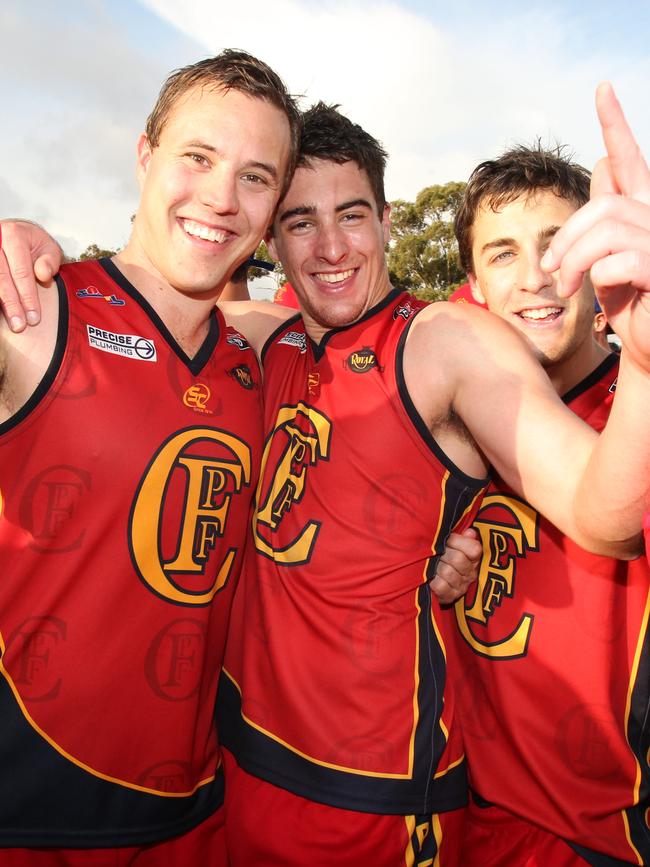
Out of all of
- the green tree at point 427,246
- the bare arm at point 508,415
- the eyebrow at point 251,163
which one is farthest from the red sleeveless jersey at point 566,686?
the green tree at point 427,246

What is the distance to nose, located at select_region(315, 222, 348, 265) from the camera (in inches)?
115

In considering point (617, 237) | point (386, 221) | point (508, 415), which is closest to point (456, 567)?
point (508, 415)

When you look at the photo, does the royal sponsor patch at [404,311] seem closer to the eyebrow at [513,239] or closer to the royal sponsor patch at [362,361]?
the royal sponsor patch at [362,361]

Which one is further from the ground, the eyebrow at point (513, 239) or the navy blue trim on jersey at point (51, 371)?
the eyebrow at point (513, 239)

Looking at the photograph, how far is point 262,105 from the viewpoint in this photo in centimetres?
261

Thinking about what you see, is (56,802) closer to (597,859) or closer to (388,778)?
(388,778)

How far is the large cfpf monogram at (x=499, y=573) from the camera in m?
2.45

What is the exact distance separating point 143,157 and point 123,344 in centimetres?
100

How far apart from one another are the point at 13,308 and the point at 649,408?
5.81ft

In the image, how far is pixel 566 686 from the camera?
2340mm

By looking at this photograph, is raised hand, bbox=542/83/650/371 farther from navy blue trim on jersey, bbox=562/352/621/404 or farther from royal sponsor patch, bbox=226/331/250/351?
royal sponsor patch, bbox=226/331/250/351

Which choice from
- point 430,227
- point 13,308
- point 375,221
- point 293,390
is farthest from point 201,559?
point 430,227

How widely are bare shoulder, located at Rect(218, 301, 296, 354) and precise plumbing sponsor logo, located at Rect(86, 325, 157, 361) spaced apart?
84 centimetres

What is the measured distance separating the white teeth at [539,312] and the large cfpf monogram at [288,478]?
37.8 inches
